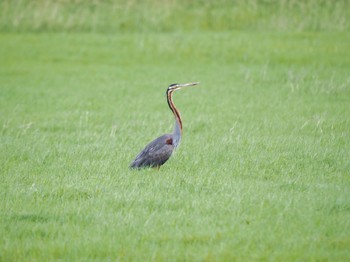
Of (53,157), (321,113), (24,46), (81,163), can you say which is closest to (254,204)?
(81,163)

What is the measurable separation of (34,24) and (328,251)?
2307cm

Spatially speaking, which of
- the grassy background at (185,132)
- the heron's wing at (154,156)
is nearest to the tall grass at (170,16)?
the grassy background at (185,132)

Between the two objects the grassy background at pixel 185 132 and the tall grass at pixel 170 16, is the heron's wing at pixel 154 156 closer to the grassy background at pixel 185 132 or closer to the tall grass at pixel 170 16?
the grassy background at pixel 185 132

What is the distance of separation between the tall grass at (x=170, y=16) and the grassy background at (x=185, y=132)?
83 mm

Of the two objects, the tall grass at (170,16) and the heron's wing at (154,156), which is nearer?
the heron's wing at (154,156)

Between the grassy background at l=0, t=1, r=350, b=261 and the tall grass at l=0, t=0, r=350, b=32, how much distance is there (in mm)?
83

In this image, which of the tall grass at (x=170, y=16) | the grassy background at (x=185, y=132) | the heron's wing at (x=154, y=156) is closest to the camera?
the grassy background at (x=185, y=132)

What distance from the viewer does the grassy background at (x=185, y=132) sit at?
23.8ft

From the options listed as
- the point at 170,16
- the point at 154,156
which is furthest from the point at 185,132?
the point at 170,16

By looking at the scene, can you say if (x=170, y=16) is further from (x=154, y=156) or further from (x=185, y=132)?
(x=154, y=156)

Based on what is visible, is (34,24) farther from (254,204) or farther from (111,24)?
(254,204)

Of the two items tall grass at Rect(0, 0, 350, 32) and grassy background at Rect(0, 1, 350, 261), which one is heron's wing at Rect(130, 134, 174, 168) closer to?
grassy background at Rect(0, 1, 350, 261)

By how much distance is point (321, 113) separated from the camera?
1419 centimetres

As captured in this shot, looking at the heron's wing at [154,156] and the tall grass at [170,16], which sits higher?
the heron's wing at [154,156]
